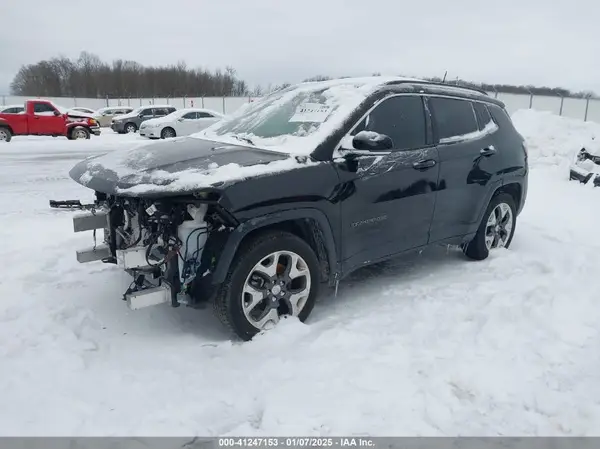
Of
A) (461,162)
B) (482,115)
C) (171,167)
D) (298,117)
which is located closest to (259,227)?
(171,167)

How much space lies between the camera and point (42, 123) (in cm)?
2044

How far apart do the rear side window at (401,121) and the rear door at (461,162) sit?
201 millimetres

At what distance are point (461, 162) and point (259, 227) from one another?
2344 mm

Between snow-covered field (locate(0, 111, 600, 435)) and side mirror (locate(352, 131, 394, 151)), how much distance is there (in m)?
1.33

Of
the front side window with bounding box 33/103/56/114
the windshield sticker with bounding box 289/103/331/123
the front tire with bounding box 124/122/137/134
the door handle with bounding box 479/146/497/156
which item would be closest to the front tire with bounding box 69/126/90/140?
the front side window with bounding box 33/103/56/114

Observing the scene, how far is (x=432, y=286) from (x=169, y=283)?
2.44m

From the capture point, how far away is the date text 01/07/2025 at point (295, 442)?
2.56m

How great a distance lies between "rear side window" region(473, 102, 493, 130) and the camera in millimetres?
5168

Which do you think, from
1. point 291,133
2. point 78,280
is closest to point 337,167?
point 291,133

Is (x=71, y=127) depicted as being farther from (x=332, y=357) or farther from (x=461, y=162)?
(x=332, y=357)

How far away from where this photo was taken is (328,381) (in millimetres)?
3074

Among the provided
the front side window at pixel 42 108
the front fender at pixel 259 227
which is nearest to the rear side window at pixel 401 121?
the front fender at pixel 259 227

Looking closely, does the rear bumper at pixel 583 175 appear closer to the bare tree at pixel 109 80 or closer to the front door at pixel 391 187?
the front door at pixel 391 187

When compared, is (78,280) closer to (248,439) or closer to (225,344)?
(225,344)
